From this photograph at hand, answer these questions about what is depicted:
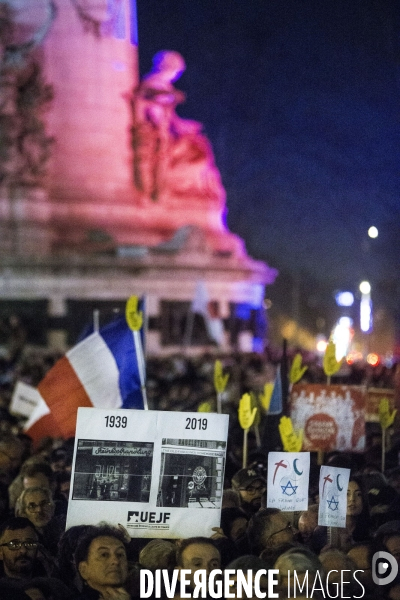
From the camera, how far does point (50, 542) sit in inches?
291

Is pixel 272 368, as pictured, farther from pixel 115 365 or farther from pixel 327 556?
pixel 327 556

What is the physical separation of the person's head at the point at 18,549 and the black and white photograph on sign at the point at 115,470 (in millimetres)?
358

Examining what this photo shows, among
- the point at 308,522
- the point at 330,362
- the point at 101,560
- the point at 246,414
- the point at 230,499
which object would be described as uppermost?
the point at 330,362

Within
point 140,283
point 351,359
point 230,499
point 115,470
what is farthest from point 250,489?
point 140,283

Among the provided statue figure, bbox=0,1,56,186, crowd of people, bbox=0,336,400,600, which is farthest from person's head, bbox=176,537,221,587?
statue figure, bbox=0,1,56,186

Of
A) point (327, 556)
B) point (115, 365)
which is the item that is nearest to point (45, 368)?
point (115, 365)

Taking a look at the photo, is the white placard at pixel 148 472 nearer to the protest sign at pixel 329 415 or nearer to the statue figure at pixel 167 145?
the protest sign at pixel 329 415

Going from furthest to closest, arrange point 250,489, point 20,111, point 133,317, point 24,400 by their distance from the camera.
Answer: point 20,111, point 24,400, point 133,317, point 250,489

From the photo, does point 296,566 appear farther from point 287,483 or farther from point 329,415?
point 329,415

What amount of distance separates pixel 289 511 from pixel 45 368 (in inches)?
615

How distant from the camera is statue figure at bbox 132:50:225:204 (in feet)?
139

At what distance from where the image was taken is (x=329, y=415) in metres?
10.8

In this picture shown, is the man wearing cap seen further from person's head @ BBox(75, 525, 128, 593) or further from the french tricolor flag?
the french tricolor flag

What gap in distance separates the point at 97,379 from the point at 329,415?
2.33 m
